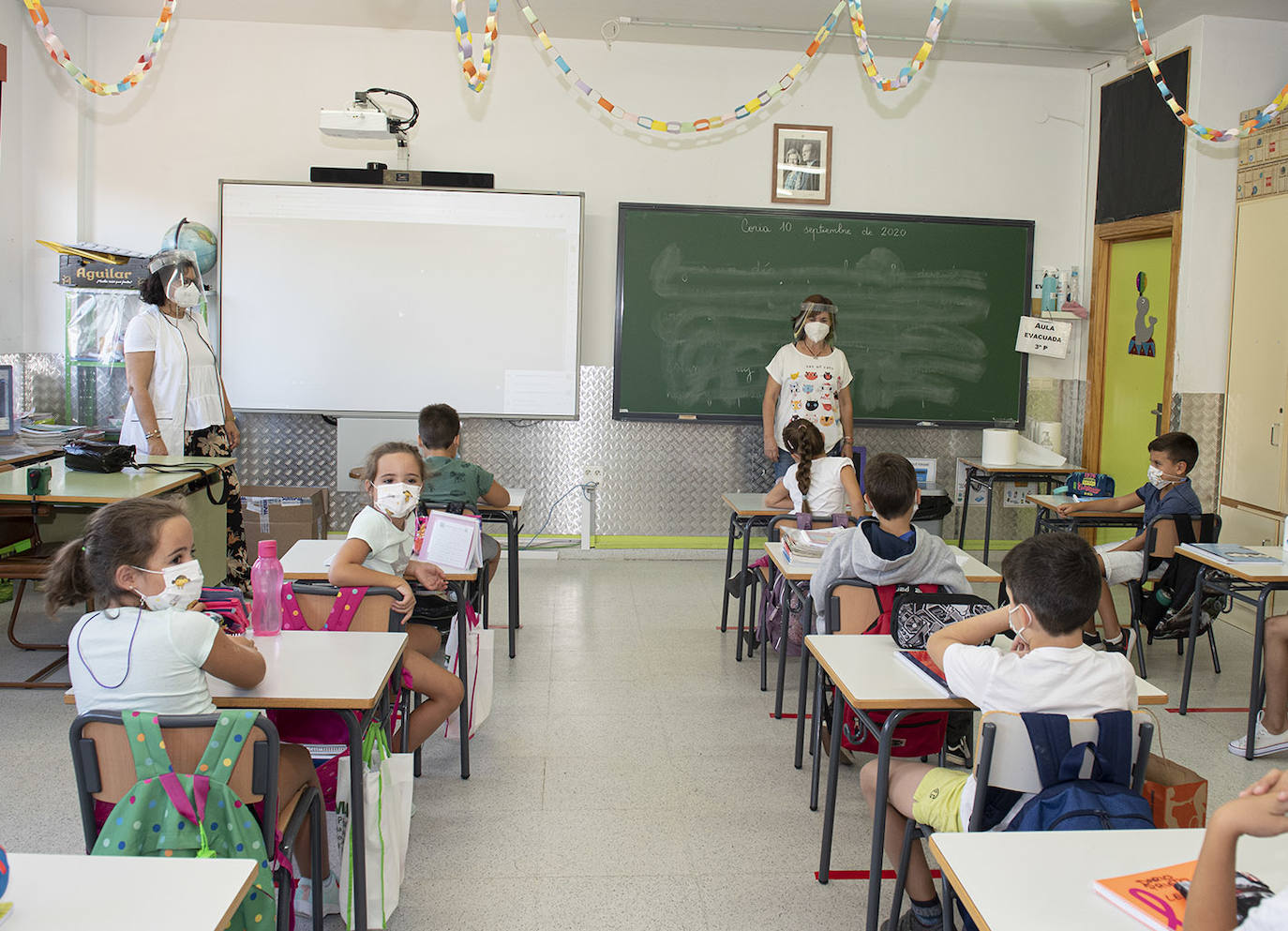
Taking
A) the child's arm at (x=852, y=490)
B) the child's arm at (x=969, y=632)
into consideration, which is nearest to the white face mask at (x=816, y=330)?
the child's arm at (x=852, y=490)

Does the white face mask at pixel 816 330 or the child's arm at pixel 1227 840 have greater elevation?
the white face mask at pixel 816 330

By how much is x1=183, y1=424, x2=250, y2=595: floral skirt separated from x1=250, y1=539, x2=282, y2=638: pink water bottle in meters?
2.61

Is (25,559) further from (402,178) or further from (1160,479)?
(1160,479)

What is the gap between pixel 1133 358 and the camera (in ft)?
20.8

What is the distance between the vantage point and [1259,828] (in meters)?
1.15

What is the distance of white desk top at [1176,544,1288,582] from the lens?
11.7 feet

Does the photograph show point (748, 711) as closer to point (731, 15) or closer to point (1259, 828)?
point (1259, 828)

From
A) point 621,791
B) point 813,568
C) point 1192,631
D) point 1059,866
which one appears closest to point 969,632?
point 1059,866

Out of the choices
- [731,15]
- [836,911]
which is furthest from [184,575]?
[731,15]

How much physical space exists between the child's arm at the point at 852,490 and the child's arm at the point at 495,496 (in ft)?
4.74

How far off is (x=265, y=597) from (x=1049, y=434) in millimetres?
5473

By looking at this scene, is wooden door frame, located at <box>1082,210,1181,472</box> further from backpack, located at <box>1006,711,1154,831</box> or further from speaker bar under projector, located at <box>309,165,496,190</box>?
backpack, located at <box>1006,711,1154,831</box>

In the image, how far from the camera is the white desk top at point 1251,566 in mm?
3576

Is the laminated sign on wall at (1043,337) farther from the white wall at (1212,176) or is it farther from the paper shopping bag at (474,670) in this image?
the paper shopping bag at (474,670)
